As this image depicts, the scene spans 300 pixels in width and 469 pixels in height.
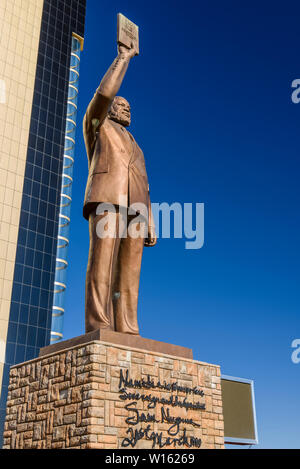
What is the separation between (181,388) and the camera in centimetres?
865

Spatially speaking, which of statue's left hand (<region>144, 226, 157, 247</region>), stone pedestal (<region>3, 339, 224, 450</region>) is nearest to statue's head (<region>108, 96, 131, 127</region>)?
statue's left hand (<region>144, 226, 157, 247</region>)

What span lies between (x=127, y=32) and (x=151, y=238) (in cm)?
379

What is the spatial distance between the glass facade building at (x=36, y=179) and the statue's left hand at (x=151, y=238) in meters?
31.1

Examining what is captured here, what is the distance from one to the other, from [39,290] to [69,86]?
20.8 m

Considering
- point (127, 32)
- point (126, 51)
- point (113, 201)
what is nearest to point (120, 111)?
point (126, 51)

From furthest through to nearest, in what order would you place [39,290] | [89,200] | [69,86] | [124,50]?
[69,86] → [39,290] → [124,50] → [89,200]

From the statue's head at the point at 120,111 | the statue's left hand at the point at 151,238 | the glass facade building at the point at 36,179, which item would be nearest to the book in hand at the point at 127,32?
the statue's head at the point at 120,111

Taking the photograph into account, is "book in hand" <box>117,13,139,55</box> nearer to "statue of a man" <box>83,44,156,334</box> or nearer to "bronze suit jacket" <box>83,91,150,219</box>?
"statue of a man" <box>83,44,156,334</box>

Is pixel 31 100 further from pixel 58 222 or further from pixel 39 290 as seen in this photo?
pixel 39 290

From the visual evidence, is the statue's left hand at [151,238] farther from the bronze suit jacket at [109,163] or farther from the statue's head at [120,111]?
the statue's head at [120,111]

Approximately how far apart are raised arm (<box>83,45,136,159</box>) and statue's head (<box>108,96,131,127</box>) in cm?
43

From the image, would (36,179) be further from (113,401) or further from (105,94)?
(113,401)
